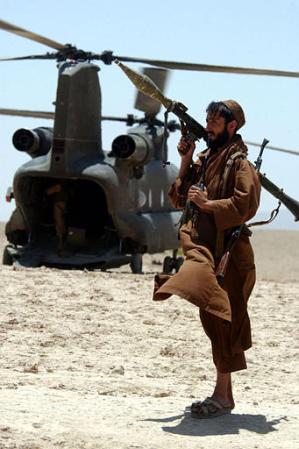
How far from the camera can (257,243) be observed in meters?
39.8

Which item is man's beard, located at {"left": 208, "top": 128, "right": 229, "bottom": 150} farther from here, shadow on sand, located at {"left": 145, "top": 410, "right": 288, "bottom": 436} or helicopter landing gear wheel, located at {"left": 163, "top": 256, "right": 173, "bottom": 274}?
helicopter landing gear wheel, located at {"left": 163, "top": 256, "right": 173, "bottom": 274}

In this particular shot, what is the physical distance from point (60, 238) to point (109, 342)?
619cm

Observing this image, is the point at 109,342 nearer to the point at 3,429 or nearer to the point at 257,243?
the point at 3,429

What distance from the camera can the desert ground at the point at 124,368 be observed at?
536 cm

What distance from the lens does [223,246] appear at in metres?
5.71

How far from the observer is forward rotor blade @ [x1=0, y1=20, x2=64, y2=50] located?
36.4 feet

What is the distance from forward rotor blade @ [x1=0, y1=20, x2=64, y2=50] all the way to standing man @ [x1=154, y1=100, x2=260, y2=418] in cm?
545

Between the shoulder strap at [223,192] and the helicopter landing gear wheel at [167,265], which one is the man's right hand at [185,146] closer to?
the shoulder strap at [223,192]

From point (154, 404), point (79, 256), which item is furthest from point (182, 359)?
point (79, 256)

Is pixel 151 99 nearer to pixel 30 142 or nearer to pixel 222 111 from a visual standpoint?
pixel 30 142

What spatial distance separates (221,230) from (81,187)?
10.1 m

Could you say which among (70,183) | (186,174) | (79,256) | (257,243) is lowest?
(257,243)

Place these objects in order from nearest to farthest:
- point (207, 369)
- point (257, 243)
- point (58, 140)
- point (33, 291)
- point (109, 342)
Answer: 1. point (207, 369)
2. point (109, 342)
3. point (33, 291)
4. point (58, 140)
5. point (257, 243)

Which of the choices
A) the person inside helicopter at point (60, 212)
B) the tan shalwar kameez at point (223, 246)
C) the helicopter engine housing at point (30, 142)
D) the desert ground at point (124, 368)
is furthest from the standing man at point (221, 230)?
the helicopter engine housing at point (30, 142)
